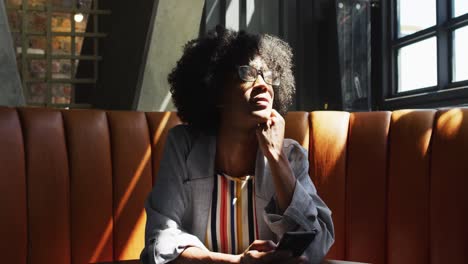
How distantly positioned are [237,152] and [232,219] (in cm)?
24

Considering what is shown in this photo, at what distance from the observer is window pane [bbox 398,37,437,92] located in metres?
3.41

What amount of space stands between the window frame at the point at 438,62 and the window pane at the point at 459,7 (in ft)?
0.08

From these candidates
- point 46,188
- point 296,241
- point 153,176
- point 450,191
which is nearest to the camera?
point 296,241

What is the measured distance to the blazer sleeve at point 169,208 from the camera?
1.80 meters

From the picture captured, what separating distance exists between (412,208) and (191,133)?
103 centimetres

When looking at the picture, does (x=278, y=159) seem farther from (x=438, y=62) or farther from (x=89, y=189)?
(x=438, y=62)

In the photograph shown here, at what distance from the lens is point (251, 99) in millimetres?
1968

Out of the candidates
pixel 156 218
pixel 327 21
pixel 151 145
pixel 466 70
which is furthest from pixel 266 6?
pixel 156 218

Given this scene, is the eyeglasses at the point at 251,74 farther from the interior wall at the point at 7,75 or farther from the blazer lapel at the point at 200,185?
the interior wall at the point at 7,75

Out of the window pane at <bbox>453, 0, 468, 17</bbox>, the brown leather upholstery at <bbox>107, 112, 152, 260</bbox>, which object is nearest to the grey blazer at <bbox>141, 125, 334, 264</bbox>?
the brown leather upholstery at <bbox>107, 112, 152, 260</bbox>

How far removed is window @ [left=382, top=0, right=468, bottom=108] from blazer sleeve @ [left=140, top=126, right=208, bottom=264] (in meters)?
1.73

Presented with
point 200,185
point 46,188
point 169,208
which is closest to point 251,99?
point 200,185

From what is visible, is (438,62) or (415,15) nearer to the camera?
(438,62)

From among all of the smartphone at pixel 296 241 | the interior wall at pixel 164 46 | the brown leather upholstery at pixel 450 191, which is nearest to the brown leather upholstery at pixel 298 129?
the brown leather upholstery at pixel 450 191
